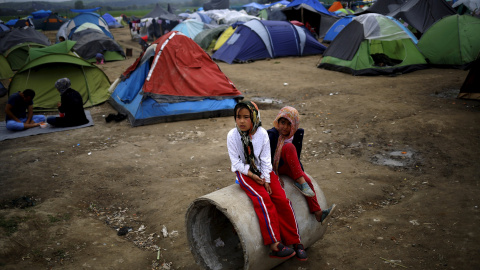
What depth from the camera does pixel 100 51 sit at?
58.7 ft

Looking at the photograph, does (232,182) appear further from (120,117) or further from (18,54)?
(18,54)

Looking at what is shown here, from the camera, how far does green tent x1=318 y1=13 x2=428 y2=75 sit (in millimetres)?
12523

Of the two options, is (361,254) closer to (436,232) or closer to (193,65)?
(436,232)

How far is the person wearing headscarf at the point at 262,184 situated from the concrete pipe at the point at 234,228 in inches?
3.4

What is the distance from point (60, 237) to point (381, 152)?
5.23 metres

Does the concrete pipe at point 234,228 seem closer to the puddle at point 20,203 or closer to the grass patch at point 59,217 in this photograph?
the grass patch at point 59,217

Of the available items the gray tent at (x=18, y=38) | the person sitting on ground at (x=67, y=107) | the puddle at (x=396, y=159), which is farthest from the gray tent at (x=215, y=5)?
the puddle at (x=396, y=159)

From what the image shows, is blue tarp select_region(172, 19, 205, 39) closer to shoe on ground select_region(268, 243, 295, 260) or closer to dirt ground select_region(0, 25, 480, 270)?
dirt ground select_region(0, 25, 480, 270)

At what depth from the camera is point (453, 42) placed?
497 inches

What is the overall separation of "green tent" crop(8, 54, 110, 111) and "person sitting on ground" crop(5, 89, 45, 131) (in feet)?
5.63

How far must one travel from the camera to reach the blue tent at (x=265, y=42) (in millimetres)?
16578

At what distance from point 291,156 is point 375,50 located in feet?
40.2

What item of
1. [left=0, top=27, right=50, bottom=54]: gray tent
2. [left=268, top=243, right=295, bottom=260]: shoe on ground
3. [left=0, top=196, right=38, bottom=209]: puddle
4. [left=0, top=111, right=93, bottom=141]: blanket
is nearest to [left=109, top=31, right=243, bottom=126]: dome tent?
[left=0, top=111, right=93, bottom=141]: blanket

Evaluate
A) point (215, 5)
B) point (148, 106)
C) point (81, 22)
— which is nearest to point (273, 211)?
point (148, 106)
